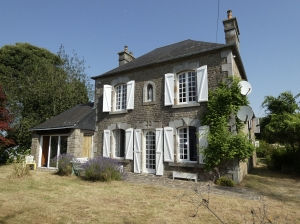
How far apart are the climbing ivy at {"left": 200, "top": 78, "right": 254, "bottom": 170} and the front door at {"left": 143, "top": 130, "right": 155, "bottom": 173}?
2627 mm

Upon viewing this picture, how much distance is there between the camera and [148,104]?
991cm

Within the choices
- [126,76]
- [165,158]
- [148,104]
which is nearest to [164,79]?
[148,104]

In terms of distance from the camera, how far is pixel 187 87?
30.2 ft

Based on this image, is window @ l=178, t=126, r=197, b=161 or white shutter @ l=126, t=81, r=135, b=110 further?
white shutter @ l=126, t=81, r=135, b=110

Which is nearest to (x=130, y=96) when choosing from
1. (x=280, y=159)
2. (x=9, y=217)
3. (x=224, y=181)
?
(x=224, y=181)

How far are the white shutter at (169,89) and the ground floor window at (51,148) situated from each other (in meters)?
6.13

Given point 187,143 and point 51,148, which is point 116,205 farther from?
point 51,148

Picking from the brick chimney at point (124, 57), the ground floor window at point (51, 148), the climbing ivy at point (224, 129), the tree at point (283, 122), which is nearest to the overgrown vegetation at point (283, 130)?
the tree at point (283, 122)

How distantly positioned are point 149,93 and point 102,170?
433 centimetres

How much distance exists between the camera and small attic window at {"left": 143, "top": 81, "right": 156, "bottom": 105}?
32.5 ft

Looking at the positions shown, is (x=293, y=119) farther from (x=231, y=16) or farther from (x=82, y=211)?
(x=82, y=211)

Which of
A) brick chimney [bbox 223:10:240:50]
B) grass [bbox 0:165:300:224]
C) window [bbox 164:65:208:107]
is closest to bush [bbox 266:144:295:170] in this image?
grass [bbox 0:165:300:224]

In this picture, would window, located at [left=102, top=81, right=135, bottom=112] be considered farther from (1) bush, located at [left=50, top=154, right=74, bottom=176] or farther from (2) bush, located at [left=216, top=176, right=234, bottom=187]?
(2) bush, located at [left=216, top=176, right=234, bottom=187]

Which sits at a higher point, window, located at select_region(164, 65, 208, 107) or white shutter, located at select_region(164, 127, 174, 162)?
window, located at select_region(164, 65, 208, 107)
